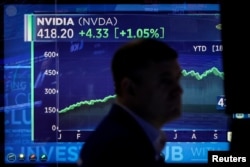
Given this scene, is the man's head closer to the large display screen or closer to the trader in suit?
the trader in suit

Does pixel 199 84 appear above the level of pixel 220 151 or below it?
above

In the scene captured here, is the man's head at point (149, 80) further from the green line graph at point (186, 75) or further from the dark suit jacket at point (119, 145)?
the green line graph at point (186, 75)

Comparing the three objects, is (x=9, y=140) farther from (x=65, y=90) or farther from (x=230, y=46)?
(x=230, y=46)

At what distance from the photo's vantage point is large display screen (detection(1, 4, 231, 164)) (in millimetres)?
2838

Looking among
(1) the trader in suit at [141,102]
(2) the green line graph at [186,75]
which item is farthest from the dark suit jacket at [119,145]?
(2) the green line graph at [186,75]

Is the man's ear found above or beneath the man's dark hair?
beneath

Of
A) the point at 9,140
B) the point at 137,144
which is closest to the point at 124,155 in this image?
the point at 137,144

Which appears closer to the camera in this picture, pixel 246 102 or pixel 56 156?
pixel 246 102

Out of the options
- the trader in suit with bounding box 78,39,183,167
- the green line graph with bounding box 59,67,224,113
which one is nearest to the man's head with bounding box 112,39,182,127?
the trader in suit with bounding box 78,39,183,167

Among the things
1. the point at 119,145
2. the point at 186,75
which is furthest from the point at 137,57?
the point at 186,75

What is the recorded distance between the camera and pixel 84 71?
287 cm

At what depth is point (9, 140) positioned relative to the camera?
2.87m

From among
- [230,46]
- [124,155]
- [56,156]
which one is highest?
[230,46]

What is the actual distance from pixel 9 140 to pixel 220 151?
1.02 m
